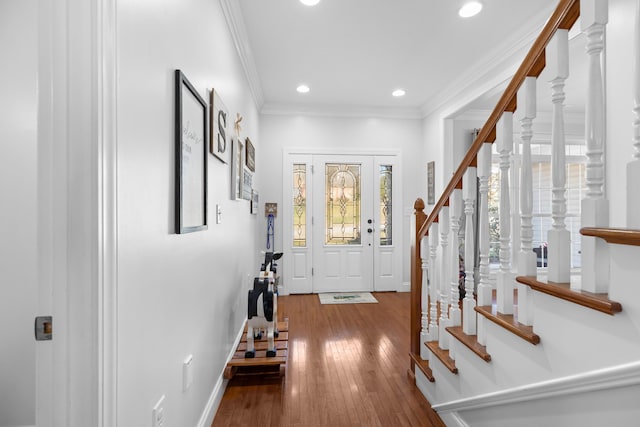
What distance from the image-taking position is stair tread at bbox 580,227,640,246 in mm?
776

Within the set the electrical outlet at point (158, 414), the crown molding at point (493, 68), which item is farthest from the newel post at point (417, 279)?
the crown molding at point (493, 68)

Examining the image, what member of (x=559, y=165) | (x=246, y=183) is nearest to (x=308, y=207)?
(x=246, y=183)

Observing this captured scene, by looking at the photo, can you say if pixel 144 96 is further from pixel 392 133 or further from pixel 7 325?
pixel 392 133

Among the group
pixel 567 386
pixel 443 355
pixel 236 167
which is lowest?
pixel 443 355

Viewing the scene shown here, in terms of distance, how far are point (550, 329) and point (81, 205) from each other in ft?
4.89

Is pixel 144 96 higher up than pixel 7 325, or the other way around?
pixel 144 96

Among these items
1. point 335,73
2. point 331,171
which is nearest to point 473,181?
point 335,73

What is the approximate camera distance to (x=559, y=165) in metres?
1.07

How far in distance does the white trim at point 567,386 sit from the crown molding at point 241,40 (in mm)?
2686

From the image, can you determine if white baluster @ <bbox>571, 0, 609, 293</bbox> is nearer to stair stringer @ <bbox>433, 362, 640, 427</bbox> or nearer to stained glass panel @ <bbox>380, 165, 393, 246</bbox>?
stair stringer @ <bbox>433, 362, 640, 427</bbox>

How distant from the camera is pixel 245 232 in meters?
3.33

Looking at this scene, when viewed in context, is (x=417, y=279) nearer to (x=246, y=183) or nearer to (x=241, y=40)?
(x=246, y=183)

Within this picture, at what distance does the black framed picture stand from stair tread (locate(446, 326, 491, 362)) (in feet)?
4.77

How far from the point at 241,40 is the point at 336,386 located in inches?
114
